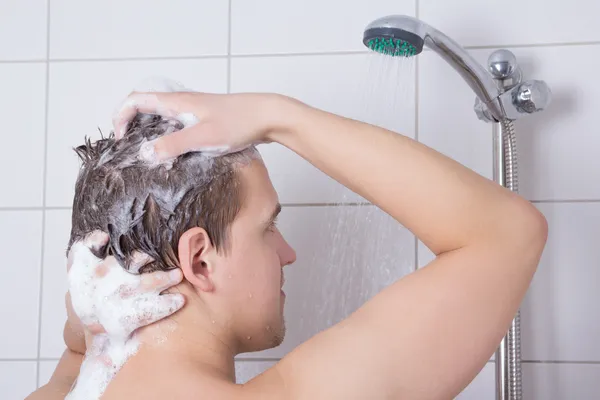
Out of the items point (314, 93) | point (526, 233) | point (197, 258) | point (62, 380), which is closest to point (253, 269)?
point (197, 258)

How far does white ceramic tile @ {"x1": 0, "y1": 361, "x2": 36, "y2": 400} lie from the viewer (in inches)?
65.1

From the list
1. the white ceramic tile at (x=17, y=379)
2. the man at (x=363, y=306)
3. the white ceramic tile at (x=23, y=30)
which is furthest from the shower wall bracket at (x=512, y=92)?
the white ceramic tile at (x=17, y=379)

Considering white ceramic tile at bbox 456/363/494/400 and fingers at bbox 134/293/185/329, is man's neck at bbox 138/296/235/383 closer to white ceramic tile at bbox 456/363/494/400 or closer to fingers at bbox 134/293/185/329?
fingers at bbox 134/293/185/329

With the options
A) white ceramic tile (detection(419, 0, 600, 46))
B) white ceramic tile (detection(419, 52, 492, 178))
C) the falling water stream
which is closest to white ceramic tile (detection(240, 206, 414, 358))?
the falling water stream

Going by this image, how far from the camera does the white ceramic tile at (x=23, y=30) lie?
1723 mm

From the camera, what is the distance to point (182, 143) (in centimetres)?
95

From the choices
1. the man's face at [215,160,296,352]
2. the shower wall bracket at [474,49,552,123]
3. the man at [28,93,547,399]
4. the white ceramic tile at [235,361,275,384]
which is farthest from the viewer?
the white ceramic tile at [235,361,275,384]

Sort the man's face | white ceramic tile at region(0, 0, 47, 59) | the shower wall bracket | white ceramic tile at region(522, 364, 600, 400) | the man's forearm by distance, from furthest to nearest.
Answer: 1. white ceramic tile at region(0, 0, 47, 59)
2. white ceramic tile at region(522, 364, 600, 400)
3. the shower wall bracket
4. the man's forearm
5. the man's face

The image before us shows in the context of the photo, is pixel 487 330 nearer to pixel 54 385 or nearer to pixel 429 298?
pixel 429 298

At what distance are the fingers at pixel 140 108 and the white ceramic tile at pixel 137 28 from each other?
684mm

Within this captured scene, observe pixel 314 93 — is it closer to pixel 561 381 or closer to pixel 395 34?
pixel 395 34

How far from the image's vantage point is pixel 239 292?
99cm

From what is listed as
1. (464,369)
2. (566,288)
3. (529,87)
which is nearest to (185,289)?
(464,369)

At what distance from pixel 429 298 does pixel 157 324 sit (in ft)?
Answer: 1.09
